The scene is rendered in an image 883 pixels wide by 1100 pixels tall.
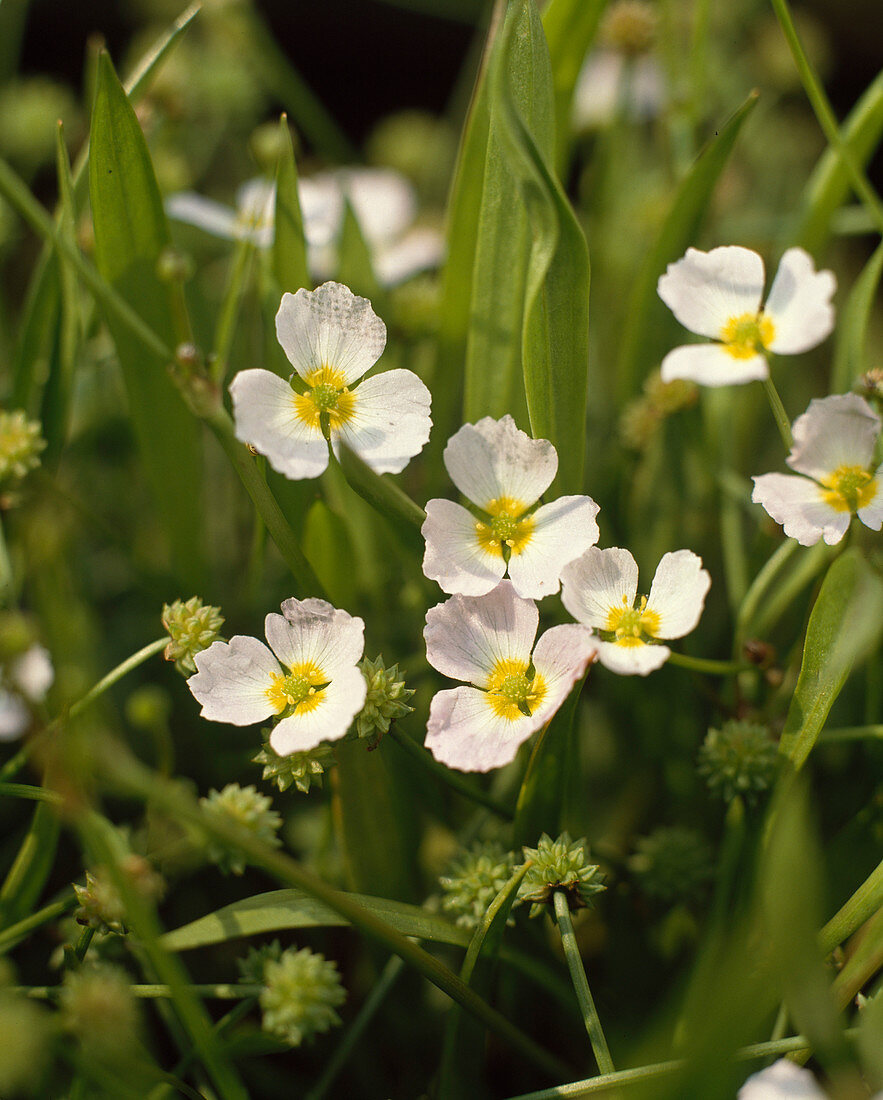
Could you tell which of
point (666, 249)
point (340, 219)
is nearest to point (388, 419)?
point (666, 249)

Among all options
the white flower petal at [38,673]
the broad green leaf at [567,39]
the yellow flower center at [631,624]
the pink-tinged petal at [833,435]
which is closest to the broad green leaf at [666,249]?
the broad green leaf at [567,39]

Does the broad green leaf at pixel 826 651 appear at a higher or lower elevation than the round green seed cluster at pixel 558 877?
higher

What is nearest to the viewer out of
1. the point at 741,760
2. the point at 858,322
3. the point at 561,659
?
the point at 561,659

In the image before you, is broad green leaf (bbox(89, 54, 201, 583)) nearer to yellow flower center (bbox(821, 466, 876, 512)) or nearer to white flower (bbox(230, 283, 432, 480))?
white flower (bbox(230, 283, 432, 480))

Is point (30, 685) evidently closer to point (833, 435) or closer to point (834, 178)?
point (833, 435)

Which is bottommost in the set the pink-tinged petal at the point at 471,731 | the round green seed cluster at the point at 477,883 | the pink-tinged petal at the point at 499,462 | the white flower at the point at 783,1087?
the round green seed cluster at the point at 477,883

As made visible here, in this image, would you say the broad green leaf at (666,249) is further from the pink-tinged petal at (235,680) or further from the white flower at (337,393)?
the pink-tinged petal at (235,680)

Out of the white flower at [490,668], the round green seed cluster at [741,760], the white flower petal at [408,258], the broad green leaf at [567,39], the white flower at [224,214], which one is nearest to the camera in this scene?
the white flower at [490,668]

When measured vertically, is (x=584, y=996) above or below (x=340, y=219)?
below
